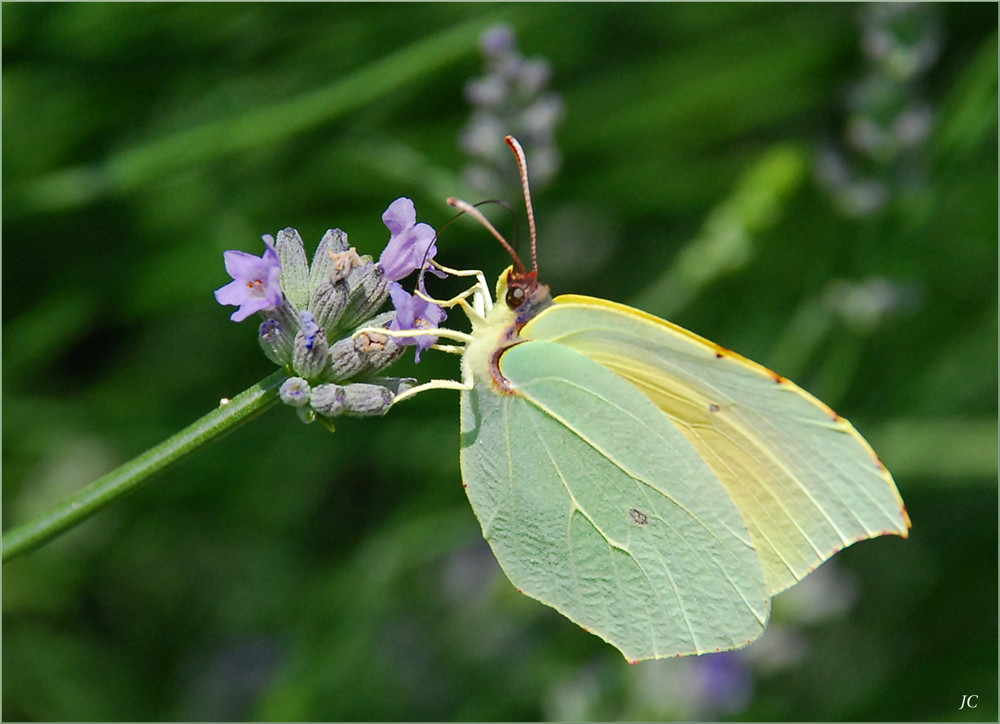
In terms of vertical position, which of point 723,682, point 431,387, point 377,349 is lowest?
point 723,682

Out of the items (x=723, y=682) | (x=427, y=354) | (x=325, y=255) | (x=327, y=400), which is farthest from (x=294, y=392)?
(x=723, y=682)

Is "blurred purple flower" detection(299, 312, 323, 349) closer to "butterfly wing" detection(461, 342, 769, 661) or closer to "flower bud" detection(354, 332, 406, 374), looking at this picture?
"flower bud" detection(354, 332, 406, 374)

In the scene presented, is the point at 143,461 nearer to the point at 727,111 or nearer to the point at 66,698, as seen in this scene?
the point at 66,698

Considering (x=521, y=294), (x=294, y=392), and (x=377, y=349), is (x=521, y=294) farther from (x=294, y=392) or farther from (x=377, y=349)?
(x=294, y=392)

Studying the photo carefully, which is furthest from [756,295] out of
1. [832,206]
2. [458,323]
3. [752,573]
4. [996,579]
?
[752,573]

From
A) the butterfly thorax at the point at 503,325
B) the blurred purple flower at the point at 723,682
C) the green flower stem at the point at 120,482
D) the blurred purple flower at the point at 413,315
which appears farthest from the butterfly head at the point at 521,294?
the blurred purple flower at the point at 723,682

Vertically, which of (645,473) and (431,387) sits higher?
(431,387)

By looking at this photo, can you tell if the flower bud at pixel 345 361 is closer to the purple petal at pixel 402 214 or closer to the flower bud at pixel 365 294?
the flower bud at pixel 365 294

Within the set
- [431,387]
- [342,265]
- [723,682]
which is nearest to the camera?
[342,265]
